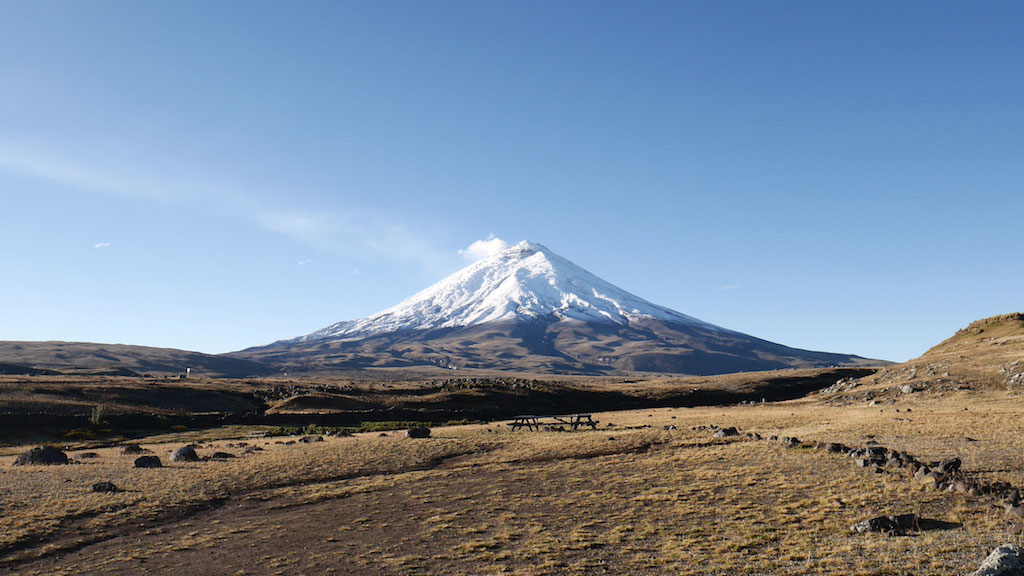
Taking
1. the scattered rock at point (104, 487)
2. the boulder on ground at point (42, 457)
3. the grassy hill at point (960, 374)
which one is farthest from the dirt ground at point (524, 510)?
the grassy hill at point (960, 374)

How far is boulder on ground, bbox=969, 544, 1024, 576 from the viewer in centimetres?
1029

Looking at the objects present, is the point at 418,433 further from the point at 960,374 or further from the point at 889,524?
the point at 960,374

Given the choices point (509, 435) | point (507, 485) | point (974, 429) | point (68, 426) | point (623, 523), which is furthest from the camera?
point (68, 426)

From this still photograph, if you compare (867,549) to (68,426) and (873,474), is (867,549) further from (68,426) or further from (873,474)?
(68,426)

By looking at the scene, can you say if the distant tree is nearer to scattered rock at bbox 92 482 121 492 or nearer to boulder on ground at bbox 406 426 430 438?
boulder on ground at bbox 406 426 430 438

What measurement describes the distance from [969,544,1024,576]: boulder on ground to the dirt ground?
1553 millimetres

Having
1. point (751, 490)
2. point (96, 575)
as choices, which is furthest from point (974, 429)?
point (96, 575)

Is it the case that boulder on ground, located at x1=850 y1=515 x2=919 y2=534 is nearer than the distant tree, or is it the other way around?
boulder on ground, located at x1=850 y1=515 x2=919 y2=534

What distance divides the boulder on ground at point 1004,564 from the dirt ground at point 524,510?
1553 millimetres

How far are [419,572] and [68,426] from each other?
2101 inches

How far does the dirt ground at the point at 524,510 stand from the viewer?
48.6 feet

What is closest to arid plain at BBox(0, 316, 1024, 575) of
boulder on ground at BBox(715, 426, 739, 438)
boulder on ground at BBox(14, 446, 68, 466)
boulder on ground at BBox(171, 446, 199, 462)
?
boulder on ground at BBox(715, 426, 739, 438)

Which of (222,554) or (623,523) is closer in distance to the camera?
(222,554)

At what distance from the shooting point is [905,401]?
5903 cm
